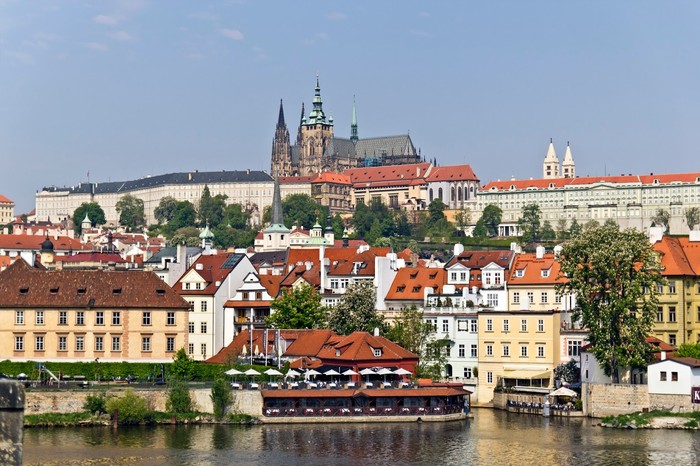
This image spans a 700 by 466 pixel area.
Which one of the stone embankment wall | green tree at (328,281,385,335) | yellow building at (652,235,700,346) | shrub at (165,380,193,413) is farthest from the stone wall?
shrub at (165,380,193,413)

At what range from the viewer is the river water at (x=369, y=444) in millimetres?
46500

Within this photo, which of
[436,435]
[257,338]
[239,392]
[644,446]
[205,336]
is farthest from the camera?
[205,336]

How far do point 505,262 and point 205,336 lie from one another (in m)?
18.7

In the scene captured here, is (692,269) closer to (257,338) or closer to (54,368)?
(257,338)

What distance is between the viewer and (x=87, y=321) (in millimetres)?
65500

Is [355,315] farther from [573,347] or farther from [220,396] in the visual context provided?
[220,396]

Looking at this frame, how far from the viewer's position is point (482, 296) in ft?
234

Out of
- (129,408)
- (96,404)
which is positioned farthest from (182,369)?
(96,404)

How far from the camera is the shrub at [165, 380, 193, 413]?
57500 millimetres

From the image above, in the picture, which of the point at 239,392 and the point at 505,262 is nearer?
the point at 239,392

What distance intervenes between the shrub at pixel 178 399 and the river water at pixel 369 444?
1701mm

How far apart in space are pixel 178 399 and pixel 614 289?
71.2ft

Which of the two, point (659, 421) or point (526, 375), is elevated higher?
point (526, 375)

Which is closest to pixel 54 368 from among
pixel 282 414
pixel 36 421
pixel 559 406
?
pixel 36 421
